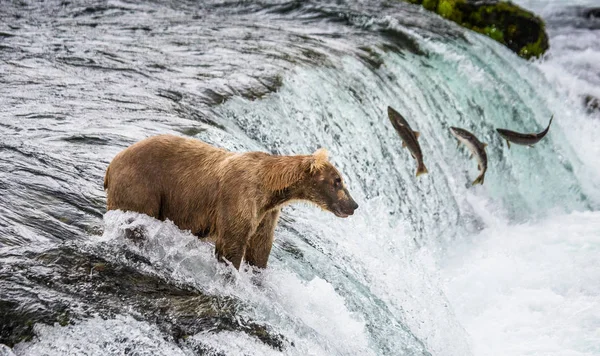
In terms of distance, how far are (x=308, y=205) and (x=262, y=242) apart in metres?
1.21

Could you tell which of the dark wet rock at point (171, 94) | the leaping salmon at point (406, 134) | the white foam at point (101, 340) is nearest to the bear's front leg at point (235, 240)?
the white foam at point (101, 340)

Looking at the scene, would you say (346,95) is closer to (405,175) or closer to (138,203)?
(405,175)

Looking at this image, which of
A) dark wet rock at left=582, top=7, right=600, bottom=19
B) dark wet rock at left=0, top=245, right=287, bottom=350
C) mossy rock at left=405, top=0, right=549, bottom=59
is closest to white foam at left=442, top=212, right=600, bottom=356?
dark wet rock at left=0, top=245, right=287, bottom=350

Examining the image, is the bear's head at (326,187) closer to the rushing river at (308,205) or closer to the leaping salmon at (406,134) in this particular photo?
the rushing river at (308,205)

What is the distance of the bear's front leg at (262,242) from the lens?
4207mm

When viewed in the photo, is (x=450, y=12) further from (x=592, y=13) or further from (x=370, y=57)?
(x=370, y=57)

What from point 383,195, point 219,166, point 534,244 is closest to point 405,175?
point 383,195

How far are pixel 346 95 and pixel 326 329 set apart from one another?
464cm

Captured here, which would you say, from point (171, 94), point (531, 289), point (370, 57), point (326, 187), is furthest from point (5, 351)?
point (370, 57)

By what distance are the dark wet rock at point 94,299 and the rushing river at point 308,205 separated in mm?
10

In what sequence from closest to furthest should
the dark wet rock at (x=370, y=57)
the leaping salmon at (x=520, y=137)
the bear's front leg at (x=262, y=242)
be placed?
the bear's front leg at (x=262, y=242) < the leaping salmon at (x=520, y=137) < the dark wet rock at (x=370, y=57)

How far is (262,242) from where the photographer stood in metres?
4.25

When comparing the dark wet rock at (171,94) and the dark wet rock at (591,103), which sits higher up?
the dark wet rock at (171,94)

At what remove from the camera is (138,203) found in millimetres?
4109
